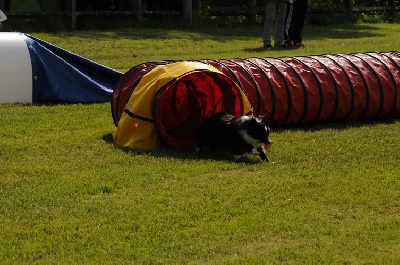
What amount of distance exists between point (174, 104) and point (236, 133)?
4.90 feet

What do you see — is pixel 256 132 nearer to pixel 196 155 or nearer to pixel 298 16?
pixel 196 155

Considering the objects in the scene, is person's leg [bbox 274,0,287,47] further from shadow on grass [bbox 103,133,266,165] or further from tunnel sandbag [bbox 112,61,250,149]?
shadow on grass [bbox 103,133,266,165]

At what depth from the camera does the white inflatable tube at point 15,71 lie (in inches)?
512

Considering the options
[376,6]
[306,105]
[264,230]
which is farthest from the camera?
[376,6]

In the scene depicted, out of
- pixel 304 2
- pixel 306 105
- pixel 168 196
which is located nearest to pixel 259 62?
pixel 306 105

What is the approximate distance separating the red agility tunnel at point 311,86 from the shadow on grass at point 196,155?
0.95 m

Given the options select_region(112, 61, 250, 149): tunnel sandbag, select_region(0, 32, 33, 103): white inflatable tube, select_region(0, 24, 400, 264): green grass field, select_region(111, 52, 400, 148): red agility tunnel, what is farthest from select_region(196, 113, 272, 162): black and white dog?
select_region(0, 32, 33, 103): white inflatable tube

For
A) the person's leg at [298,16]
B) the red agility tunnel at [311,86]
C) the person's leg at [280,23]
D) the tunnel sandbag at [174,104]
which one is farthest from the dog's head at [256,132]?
the person's leg at [298,16]

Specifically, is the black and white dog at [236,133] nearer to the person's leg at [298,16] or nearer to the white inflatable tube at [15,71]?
the white inflatable tube at [15,71]

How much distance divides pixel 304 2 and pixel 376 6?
11.9 m

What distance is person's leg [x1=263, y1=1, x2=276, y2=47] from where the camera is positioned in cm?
2044

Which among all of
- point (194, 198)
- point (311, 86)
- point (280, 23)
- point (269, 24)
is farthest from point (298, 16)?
point (194, 198)

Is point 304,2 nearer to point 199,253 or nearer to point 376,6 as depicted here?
point 376,6

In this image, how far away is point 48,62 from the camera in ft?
43.6
